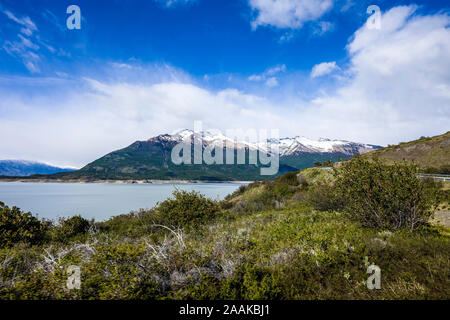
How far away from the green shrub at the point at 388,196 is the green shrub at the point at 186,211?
294 inches

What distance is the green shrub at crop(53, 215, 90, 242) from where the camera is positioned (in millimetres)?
10383

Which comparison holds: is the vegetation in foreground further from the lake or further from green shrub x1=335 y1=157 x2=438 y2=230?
the lake

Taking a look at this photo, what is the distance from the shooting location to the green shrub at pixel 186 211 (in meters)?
12.3

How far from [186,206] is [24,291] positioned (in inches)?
372

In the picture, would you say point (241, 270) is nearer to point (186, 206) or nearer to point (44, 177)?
point (186, 206)

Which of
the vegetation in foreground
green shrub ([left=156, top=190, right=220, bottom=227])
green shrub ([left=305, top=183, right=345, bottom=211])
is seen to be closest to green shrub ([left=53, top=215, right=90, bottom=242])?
the vegetation in foreground

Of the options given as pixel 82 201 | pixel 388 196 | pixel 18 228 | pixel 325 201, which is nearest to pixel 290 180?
pixel 325 201

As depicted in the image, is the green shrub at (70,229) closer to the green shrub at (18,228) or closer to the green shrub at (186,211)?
the green shrub at (18,228)

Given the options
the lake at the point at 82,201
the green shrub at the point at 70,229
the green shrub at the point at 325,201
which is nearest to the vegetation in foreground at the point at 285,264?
the green shrub at the point at 70,229

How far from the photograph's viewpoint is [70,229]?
11.1 metres

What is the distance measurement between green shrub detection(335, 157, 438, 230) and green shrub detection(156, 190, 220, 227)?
7.46 metres

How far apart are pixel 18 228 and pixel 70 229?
6.73 feet

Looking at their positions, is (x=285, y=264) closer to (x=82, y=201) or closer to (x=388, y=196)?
(x=388, y=196)
